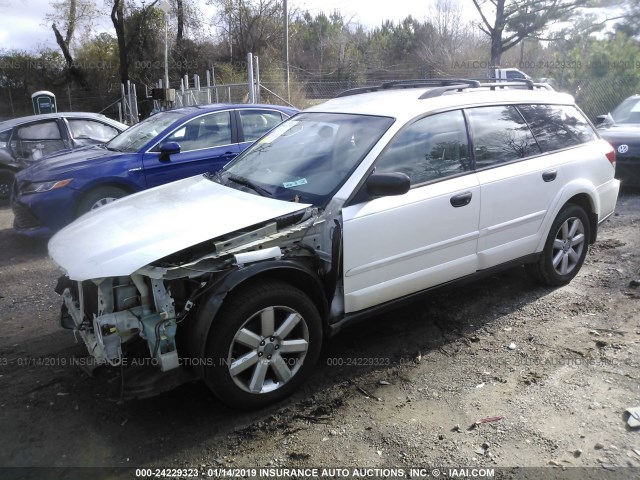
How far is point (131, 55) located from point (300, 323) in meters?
26.2

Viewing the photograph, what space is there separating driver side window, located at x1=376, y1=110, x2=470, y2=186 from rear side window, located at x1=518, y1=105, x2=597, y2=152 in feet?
3.01

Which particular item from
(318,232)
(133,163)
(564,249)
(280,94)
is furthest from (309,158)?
(280,94)

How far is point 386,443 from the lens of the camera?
9.39 feet

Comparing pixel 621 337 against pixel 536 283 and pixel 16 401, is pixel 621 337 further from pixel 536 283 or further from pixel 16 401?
pixel 16 401

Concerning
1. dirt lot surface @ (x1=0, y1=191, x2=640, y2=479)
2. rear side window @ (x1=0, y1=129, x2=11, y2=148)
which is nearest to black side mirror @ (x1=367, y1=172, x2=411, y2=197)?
dirt lot surface @ (x1=0, y1=191, x2=640, y2=479)

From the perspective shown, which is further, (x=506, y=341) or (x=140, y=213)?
(x=506, y=341)

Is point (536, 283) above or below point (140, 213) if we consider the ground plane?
below

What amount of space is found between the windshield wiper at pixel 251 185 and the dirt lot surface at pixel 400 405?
1275mm

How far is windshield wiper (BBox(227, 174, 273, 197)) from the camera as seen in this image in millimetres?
3615

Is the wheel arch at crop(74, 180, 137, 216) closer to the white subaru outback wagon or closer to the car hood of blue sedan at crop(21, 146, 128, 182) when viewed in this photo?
the car hood of blue sedan at crop(21, 146, 128, 182)

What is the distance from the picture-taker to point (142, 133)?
7188 mm

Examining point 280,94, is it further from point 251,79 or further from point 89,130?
point 89,130

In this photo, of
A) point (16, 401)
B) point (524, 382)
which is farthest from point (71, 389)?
point (524, 382)

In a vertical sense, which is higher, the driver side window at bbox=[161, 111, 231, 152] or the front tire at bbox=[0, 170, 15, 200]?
the driver side window at bbox=[161, 111, 231, 152]
